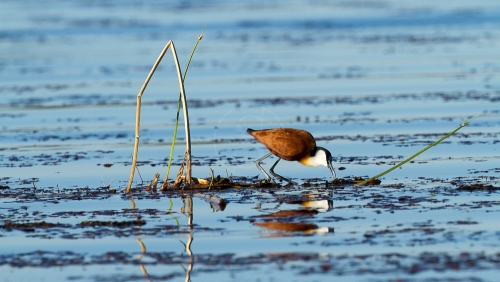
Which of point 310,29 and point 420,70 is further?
point 310,29

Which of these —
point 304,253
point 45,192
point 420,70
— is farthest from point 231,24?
point 304,253

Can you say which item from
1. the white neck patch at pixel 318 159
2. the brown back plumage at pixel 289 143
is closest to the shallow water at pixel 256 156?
→ the white neck patch at pixel 318 159

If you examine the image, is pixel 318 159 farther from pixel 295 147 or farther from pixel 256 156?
pixel 256 156

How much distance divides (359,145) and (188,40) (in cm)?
1989

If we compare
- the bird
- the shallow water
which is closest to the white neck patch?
the bird

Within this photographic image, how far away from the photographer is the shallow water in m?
7.69

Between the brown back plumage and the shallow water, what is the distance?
0.48 metres

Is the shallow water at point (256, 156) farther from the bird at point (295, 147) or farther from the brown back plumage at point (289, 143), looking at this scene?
the brown back plumage at point (289, 143)

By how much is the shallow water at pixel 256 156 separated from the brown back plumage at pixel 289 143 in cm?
48

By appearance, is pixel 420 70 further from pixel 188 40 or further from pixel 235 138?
pixel 188 40

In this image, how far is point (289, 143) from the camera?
11.0 metres

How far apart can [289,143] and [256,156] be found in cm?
243

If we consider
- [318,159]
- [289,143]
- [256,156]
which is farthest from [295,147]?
[256,156]

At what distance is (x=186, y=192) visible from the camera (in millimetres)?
10633
